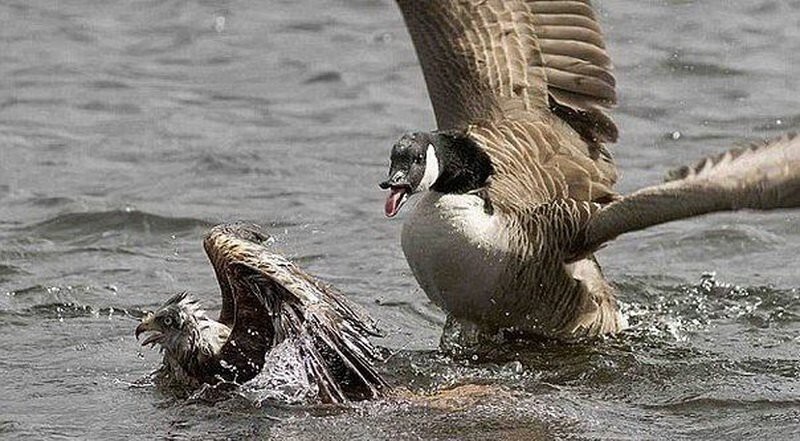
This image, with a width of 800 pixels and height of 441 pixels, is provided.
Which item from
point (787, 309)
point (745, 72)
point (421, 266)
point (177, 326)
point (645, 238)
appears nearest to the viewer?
point (177, 326)

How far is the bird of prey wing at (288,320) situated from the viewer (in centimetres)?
740

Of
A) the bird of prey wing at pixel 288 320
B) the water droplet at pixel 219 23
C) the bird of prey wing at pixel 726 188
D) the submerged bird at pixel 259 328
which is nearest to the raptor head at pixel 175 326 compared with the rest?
the submerged bird at pixel 259 328

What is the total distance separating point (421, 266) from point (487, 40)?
1.72 m

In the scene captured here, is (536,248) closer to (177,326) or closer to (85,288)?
(177,326)

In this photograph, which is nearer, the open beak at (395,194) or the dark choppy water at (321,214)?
the dark choppy water at (321,214)

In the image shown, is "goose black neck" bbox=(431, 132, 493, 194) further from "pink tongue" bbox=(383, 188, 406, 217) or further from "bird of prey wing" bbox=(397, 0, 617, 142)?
"bird of prey wing" bbox=(397, 0, 617, 142)

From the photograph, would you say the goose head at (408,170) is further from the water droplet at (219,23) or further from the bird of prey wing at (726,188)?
the water droplet at (219,23)

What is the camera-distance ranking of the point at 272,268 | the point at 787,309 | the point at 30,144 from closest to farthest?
the point at 272,268, the point at 787,309, the point at 30,144

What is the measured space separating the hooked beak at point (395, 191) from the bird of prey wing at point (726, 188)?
0.93 m

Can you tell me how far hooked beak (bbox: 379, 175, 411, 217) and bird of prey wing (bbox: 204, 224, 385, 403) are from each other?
523mm

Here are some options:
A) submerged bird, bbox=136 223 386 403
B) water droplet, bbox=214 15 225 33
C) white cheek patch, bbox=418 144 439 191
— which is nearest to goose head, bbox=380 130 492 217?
white cheek patch, bbox=418 144 439 191

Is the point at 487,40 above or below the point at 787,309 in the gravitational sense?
above

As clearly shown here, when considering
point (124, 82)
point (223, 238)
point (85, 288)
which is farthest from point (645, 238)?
point (124, 82)

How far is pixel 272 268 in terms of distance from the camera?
739 cm
